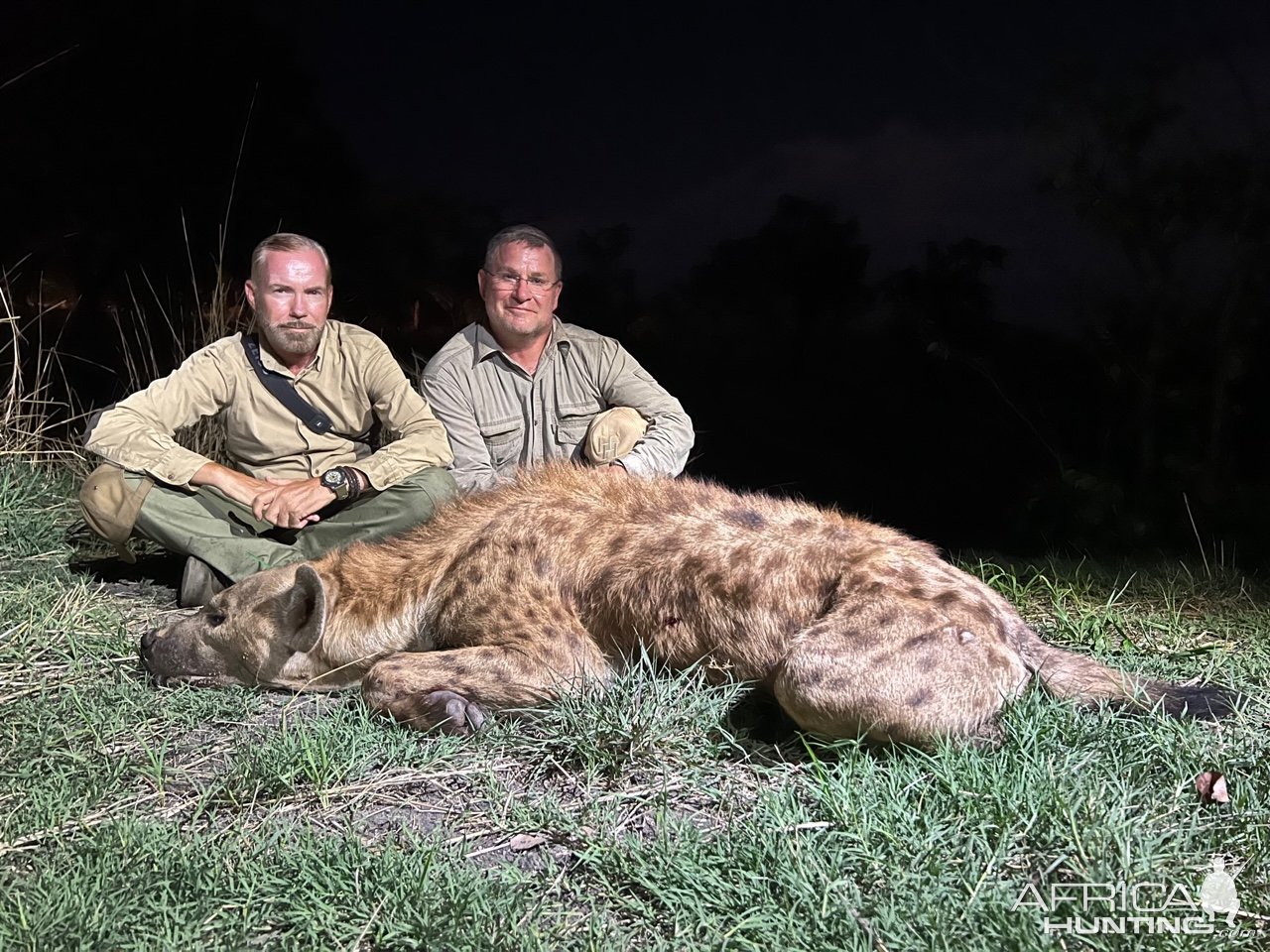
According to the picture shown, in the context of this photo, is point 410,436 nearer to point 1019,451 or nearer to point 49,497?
point 49,497

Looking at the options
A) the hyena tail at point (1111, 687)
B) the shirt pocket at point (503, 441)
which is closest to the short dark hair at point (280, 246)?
the shirt pocket at point (503, 441)

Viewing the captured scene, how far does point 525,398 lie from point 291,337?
93 cm

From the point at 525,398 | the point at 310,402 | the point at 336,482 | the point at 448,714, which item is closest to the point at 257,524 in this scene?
the point at 336,482

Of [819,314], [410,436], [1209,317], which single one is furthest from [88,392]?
[1209,317]

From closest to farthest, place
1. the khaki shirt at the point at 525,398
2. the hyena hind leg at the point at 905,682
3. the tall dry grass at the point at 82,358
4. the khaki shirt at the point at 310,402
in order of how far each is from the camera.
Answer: the hyena hind leg at the point at 905,682 → the khaki shirt at the point at 310,402 → the khaki shirt at the point at 525,398 → the tall dry grass at the point at 82,358

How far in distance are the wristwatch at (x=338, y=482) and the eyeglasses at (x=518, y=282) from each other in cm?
96

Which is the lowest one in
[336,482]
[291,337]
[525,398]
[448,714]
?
[448,714]

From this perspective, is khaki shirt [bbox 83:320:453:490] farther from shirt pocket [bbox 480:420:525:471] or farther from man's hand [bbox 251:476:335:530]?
shirt pocket [bbox 480:420:525:471]

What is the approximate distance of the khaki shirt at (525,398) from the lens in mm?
4496

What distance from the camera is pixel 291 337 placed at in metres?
4.14

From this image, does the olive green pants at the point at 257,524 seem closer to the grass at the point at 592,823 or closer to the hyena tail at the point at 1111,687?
the grass at the point at 592,823

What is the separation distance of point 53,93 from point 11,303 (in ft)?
4.92

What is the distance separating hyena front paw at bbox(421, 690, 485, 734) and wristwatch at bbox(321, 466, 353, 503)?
1.41 meters
